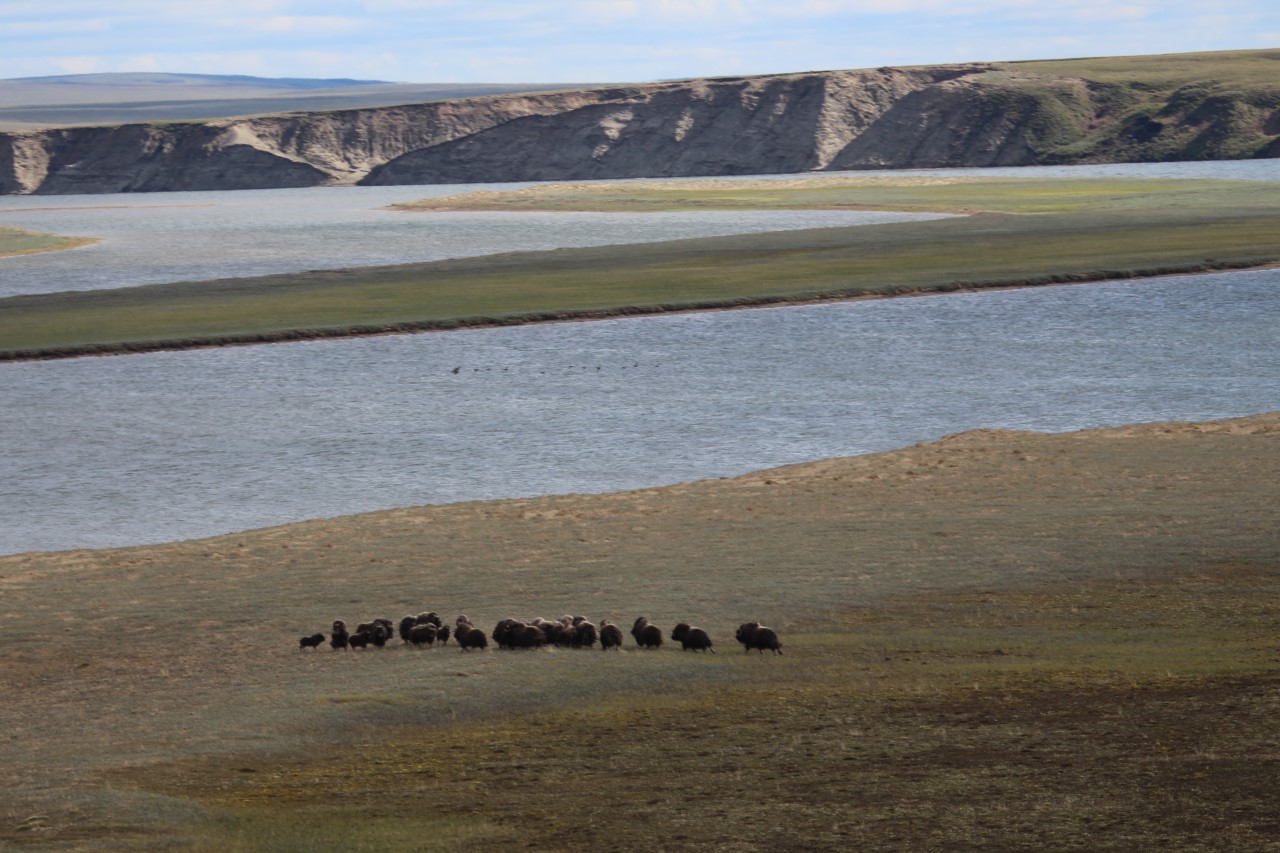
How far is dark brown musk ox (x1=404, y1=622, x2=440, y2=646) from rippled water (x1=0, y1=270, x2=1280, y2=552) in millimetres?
11274

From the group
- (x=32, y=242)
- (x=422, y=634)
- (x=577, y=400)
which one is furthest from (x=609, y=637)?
(x=32, y=242)

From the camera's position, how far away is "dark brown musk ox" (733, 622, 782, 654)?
17953 mm

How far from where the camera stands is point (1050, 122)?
18650 centimetres

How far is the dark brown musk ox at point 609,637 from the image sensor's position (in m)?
18.3

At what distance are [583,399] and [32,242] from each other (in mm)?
73601

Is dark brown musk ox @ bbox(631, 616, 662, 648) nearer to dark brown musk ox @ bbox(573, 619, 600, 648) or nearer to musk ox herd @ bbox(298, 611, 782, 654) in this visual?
musk ox herd @ bbox(298, 611, 782, 654)

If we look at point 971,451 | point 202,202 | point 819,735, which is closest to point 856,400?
point 971,451

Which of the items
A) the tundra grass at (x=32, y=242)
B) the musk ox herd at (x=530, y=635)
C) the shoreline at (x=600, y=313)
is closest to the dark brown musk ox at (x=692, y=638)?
the musk ox herd at (x=530, y=635)

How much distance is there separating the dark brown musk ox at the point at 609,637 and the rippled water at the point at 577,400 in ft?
42.8

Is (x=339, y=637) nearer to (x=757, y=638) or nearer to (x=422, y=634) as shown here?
(x=422, y=634)

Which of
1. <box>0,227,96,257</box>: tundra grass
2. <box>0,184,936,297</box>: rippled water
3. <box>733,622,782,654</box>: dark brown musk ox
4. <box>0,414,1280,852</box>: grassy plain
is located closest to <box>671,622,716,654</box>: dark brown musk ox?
<box>0,414,1280,852</box>: grassy plain

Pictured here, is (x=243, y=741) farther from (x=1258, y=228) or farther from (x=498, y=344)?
(x=1258, y=228)

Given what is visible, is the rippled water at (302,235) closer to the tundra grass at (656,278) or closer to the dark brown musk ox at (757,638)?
the tundra grass at (656,278)

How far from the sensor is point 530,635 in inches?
733
